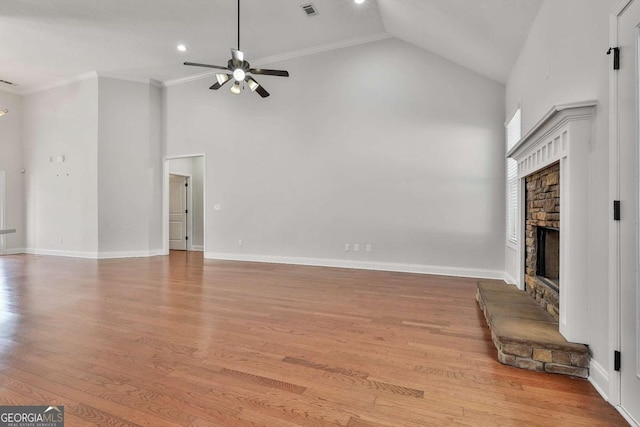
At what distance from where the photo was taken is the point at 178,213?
921 centimetres

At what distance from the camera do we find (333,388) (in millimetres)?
1820

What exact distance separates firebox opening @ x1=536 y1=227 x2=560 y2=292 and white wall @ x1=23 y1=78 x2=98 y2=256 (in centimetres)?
819

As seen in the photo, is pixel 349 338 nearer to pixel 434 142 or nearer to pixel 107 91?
pixel 434 142

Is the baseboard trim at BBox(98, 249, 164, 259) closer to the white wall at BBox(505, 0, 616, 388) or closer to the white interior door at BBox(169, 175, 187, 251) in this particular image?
the white interior door at BBox(169, 175, 187, 251)

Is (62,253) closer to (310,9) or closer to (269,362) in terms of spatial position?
(310,9)

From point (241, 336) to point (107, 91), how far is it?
7.26 meters

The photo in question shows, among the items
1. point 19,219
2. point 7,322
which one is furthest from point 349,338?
point 19,219

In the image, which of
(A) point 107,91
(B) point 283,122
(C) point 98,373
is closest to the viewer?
(C) point 98,373

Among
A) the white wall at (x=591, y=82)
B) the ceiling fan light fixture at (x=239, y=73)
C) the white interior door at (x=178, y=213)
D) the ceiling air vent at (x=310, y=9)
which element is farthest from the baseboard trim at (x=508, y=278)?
the white interior door at (x=178, y=213)

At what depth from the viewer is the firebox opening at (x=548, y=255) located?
2.81m

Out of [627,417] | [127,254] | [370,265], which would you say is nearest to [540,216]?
[627,417]

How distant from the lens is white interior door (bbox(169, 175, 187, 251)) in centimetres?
914

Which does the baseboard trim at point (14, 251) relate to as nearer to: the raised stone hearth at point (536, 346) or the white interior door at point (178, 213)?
the white interior door at point (178, 213)

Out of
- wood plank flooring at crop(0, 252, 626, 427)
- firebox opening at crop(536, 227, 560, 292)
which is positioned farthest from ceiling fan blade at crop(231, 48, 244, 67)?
firebox opening at crop(536, 227, 560, 292)
